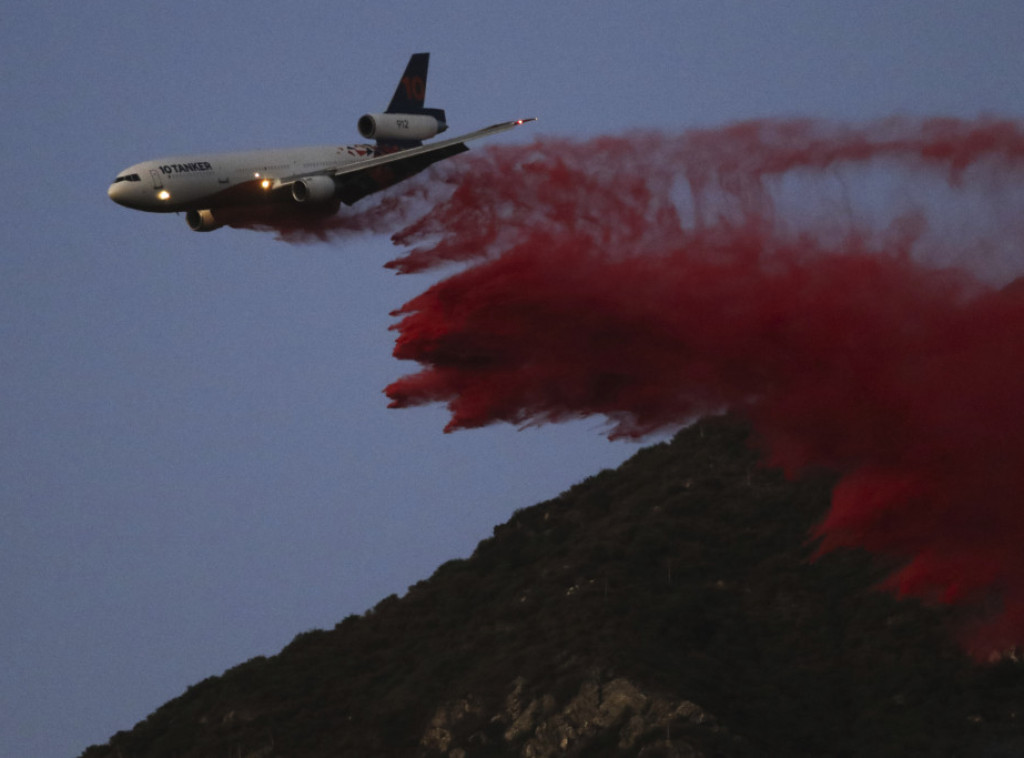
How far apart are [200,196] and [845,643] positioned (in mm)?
36488

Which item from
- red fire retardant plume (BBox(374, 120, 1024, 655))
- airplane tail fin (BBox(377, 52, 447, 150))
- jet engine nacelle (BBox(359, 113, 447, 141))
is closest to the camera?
red fire retardant plume (BBox(374, 120, 1024, 655))

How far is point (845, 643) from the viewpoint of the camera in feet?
243

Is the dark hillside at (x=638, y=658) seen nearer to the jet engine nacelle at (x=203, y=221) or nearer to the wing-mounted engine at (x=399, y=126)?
the wing-mounted engine at (x=399, y=126)

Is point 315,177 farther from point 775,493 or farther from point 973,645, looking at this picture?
point 775,493

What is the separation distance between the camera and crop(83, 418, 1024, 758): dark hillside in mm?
67312

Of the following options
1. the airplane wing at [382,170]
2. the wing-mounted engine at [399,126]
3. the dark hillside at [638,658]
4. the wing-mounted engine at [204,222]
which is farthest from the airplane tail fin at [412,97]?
the dark hillside at [638,658]

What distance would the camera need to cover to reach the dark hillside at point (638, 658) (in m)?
67.3

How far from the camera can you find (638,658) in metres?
71.8

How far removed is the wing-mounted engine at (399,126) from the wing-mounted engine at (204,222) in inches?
330

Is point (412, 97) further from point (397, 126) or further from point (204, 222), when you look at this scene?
point (204, 222)

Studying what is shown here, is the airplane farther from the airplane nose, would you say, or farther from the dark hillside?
the dark hillside

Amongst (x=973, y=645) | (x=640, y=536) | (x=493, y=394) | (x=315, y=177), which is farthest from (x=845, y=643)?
(x=493, y=394)

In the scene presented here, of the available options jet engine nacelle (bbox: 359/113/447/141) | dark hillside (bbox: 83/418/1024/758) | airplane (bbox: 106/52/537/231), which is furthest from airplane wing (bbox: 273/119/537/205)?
dark hillside (bbox: 83/418/1024/758)

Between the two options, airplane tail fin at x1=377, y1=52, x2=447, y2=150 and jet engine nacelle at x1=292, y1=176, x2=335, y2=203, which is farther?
airplane tail fin at x1=377, y1=52, x2=447, y2=150
